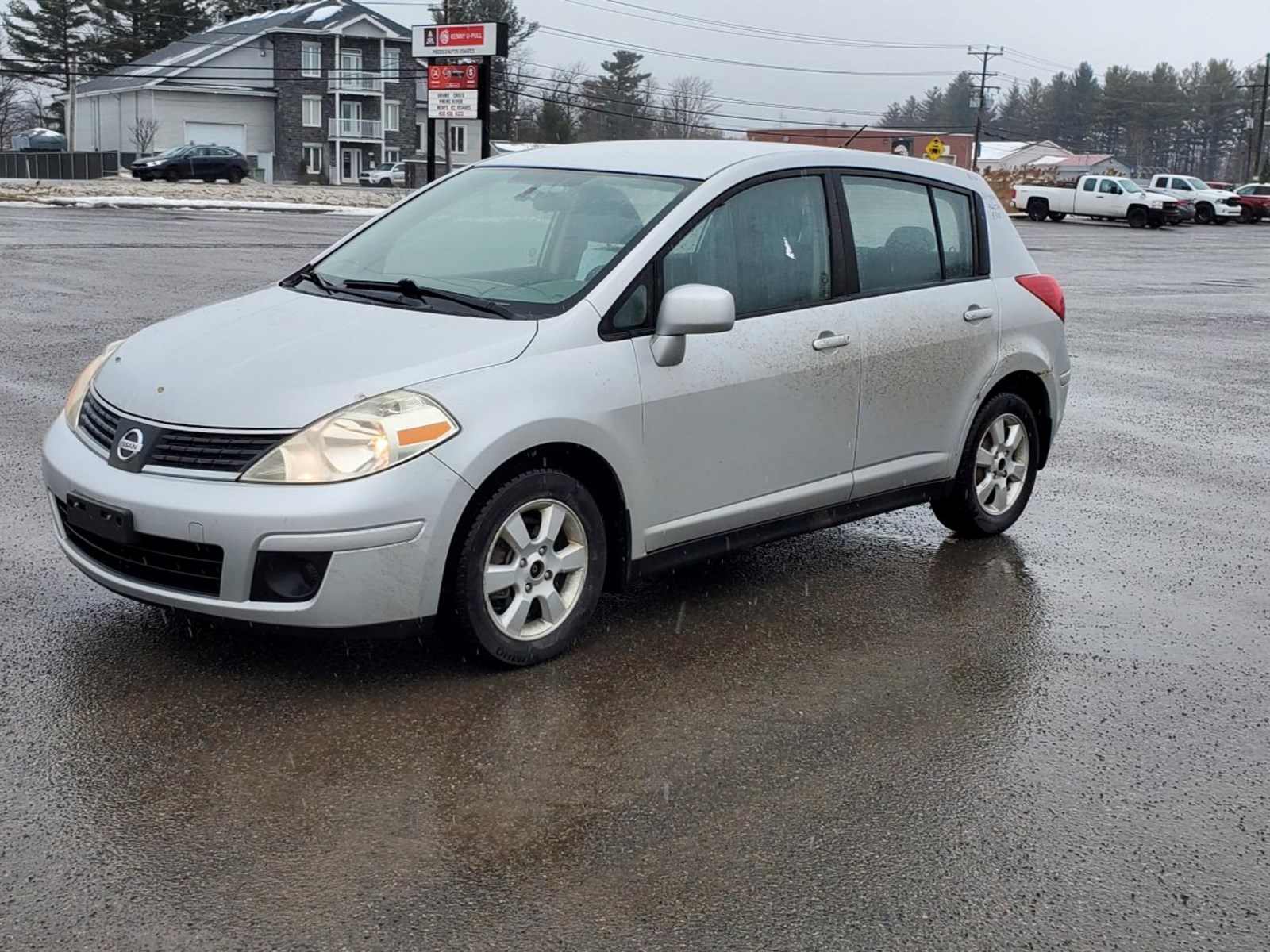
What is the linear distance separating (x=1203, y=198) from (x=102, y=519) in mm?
59124

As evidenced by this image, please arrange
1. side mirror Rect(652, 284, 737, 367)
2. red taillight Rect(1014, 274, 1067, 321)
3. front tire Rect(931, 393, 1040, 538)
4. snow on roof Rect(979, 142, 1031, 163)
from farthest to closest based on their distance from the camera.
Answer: snow on roof Rect(979, 142, 1031, 163) < red taillight Rect(1014, 274, 1067, 321) < front tire Rect(931, 393, 1040, 538) < side mirror Rect(652, 284, 737, 367)

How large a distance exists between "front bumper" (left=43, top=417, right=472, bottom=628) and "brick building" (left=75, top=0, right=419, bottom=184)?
242 ft

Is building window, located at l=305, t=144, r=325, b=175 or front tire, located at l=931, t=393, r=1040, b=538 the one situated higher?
Result: building window, located at l=305, t=144, r=325, b=175

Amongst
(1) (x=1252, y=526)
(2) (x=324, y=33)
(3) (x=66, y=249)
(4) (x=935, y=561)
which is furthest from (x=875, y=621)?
(2) (x=324, y=33)

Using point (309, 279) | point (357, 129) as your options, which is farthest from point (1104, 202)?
point (309, 279)

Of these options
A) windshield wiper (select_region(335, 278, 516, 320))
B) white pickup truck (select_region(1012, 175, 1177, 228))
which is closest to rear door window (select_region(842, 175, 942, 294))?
windshield wiper (select_region(335, 278, 516, 320))

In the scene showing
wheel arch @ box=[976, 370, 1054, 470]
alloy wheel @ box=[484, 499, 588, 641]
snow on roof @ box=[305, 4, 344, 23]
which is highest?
snow on roof @ box=[305, 4, 344, 23]

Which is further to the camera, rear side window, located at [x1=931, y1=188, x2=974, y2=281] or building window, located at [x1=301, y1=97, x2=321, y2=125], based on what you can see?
building window, located at [x1=301, y1=97, x2=321, y2=125]

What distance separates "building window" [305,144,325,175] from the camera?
7881 centimetres

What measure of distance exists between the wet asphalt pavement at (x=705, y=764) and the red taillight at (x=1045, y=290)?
1.10m

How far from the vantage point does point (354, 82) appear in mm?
78688

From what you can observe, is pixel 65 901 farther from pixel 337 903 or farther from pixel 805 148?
pixel 805 148

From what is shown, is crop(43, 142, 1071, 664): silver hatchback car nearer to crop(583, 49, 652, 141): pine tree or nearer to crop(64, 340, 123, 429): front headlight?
crop(64, 340, 123, 429): front headlight

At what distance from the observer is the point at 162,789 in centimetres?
388
